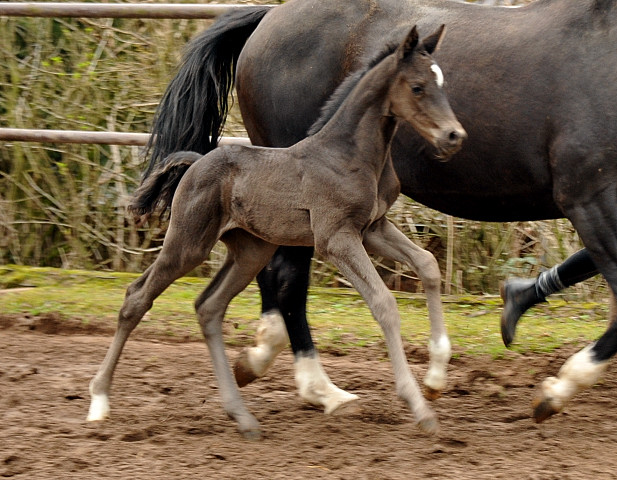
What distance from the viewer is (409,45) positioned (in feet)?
11.3

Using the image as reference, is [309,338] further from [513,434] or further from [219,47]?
[219,47]

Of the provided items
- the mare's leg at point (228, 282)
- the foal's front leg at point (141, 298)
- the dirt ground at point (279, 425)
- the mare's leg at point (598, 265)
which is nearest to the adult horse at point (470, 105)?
the mare's leg at point (598, 265)

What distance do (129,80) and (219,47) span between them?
292 centimetres

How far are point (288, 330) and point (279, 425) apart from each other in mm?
598

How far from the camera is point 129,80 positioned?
A: 24.8 ft

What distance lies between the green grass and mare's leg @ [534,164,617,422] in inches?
47.1

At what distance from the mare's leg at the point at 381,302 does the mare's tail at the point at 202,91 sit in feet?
Answer: 4.54

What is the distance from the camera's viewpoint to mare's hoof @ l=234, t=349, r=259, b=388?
4.32 metres

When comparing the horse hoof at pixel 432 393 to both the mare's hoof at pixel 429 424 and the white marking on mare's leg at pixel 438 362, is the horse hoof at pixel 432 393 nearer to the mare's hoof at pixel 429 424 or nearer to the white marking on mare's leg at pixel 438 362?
the white marking on mare's leg at pixel 438 362

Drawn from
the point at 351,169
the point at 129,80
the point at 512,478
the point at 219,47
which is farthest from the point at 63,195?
the point at 512,478

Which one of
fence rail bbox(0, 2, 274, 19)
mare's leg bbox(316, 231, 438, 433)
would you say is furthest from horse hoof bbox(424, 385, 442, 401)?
fence rail bbox(0, 2, 274, 19)

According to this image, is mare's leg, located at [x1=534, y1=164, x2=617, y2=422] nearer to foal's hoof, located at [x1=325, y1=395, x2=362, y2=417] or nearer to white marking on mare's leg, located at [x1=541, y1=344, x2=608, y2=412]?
white marking on mare's leg, located at [x1=541, y1=344, x2=608, y2=412]

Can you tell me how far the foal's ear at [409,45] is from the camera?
341cm

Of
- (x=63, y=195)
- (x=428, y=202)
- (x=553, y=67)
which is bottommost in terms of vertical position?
(x=63, y=195)
